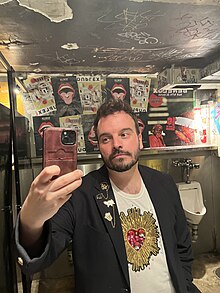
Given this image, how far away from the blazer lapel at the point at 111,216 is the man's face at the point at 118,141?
105 mm

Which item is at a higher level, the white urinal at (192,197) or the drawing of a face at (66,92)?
the drawing of a face at (66,92)

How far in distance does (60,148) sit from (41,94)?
1.81m

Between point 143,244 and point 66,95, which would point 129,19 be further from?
point 143,244

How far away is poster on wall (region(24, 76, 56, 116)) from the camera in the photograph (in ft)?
7.64

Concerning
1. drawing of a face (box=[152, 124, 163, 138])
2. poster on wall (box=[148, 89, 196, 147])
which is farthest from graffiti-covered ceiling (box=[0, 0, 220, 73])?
drawing of a face (box=[152, 124, 163, 138])

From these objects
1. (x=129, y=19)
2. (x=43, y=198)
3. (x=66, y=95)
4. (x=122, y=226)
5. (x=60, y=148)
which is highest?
(x=129, y=19)

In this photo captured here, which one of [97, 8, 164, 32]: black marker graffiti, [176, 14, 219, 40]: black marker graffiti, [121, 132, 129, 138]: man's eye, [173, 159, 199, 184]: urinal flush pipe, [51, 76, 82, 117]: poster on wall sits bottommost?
[173, 159, 199, 184]: urinal flush pipe

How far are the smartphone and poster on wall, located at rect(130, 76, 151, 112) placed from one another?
1.90 metres

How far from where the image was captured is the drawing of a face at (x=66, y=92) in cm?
239

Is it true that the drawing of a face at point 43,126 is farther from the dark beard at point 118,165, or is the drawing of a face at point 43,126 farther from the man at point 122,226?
the dark beard at point 118,165

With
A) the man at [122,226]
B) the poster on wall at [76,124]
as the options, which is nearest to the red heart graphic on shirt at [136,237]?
the man at [122,226]

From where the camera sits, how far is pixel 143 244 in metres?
1.10

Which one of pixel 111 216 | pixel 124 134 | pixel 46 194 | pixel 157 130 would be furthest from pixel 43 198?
pixel 157 130

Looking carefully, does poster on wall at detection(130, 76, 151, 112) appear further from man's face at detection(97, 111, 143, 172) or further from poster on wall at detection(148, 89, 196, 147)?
man's face at detection(97, 111, 143, 172)
